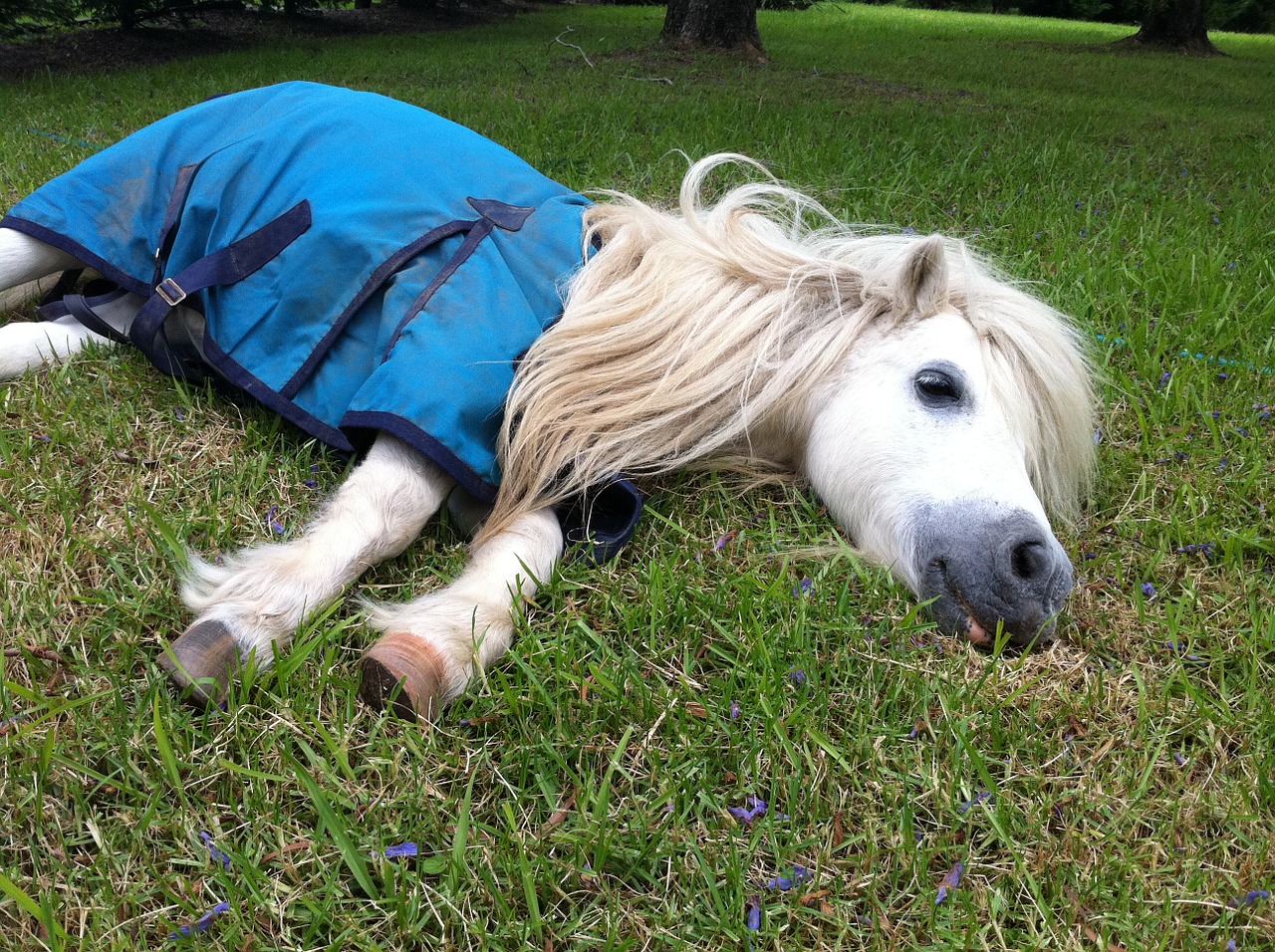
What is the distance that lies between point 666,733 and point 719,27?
36.6ft

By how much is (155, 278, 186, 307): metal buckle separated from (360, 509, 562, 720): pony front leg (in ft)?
3.99

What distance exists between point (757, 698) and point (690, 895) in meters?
0.48

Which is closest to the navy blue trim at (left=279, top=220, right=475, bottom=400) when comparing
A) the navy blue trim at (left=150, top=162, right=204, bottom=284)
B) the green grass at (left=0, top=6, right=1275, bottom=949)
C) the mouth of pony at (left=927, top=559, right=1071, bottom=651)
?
the green grass at (left=0, top=6, right=1275, bottom=949)

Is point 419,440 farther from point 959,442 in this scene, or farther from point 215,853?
point 959,442

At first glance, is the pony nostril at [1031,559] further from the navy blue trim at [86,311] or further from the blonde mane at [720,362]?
the navy blue trim at [86,311]

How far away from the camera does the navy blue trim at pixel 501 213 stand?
2.77 meters

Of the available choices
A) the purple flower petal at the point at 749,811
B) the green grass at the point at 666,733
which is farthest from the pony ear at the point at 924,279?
the purple flower petal at the point at 749,811

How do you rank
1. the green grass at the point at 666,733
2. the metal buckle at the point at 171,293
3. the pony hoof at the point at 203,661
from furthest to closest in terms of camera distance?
the metal buckle at the point at 171,293 → the pony hoof at the point at 203,661 → the green grass at the point at 666,733

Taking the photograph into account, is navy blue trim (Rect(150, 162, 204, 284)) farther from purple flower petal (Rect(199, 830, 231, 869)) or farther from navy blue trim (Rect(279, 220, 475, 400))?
purple flower petal (Rect(199, 830, 231, 869))

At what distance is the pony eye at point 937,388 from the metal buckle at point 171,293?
2.10 m

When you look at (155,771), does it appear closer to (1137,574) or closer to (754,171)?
(1137,574)

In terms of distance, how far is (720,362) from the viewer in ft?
8.71

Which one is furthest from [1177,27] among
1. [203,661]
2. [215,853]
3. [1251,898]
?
[215,853]

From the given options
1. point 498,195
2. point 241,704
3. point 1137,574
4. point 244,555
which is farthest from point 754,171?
point 241,704
